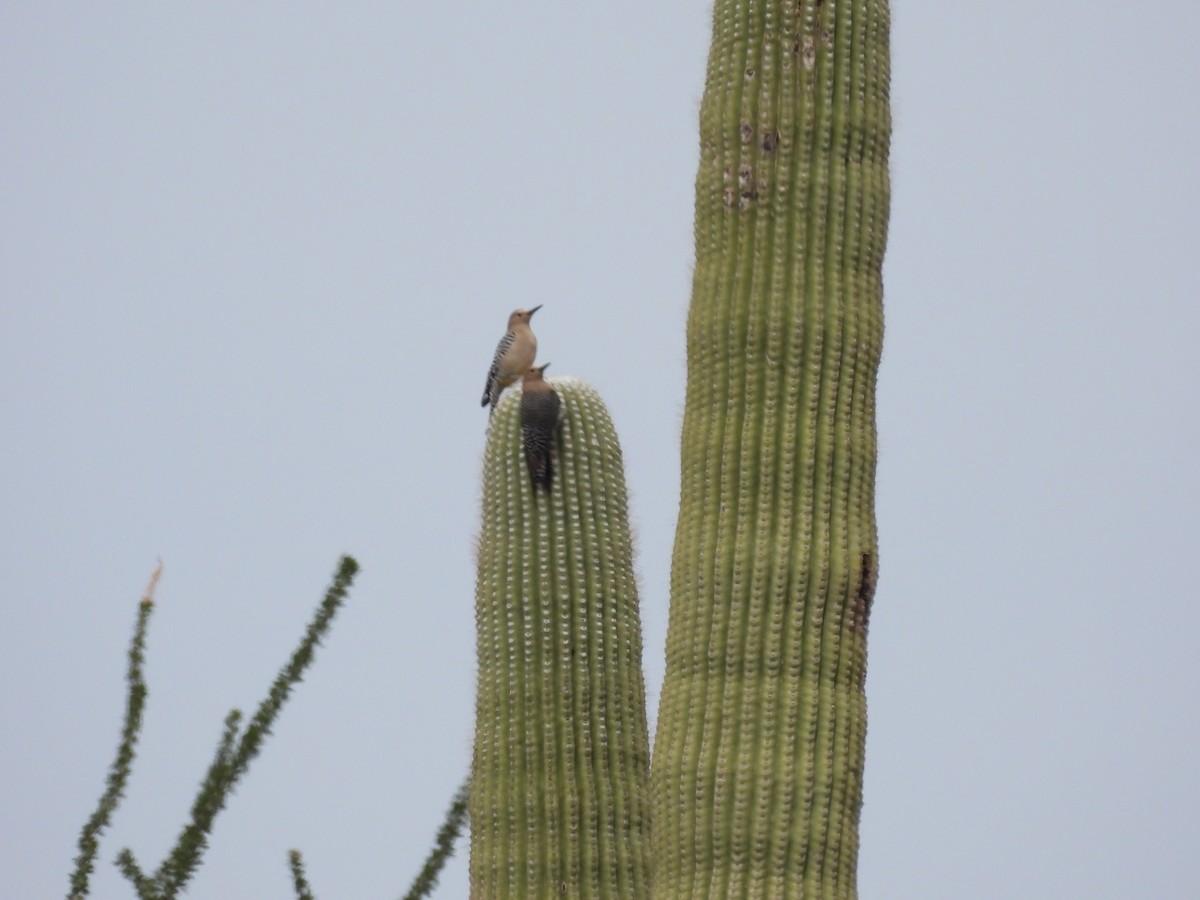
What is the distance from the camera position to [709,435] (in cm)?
887

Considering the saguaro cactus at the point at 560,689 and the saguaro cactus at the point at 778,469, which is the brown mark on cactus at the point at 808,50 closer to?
the saguaro cactus at the point at 778,469

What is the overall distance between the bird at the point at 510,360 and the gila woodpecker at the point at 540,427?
1.21 metres

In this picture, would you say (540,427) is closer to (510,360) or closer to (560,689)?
(560,689)

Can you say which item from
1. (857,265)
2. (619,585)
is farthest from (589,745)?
(857,265)

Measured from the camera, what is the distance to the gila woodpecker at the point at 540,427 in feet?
30.1

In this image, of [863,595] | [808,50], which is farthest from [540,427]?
[808,50]

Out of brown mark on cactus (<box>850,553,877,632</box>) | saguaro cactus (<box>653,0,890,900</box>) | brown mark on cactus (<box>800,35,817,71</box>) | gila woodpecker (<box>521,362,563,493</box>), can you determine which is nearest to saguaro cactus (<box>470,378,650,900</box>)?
gila woodpecker (<box>521,362,563,493</box>)

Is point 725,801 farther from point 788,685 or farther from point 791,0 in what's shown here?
point 791,0

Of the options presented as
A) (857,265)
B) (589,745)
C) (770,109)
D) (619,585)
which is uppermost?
(770,109)

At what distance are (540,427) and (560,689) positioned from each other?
3.34 ft

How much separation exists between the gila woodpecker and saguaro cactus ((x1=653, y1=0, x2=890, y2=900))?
54cm

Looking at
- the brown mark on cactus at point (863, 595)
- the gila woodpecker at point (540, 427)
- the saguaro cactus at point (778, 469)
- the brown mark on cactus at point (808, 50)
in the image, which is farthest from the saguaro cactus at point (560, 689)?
the brown mark on cactus at point (808, 50)

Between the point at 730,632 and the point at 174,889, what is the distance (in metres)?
2.27

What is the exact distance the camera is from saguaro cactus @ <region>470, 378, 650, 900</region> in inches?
351
